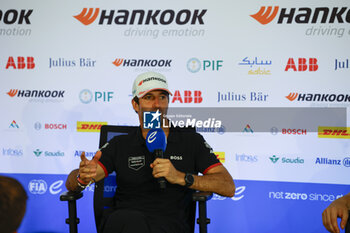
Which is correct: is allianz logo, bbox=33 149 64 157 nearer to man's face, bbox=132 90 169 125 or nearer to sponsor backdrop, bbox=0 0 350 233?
sponsor backdrop, bbox=0 0 350 233

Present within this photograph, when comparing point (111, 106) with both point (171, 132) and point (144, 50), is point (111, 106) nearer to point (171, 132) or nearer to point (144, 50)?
point (144, 50)

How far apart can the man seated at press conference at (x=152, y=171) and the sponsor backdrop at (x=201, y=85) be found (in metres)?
1.23

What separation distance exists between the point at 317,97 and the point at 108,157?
1.94 metres

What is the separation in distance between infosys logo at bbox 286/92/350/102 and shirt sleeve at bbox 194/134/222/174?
1392 mm

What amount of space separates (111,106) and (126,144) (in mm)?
1361

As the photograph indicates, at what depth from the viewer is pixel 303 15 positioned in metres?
3.22

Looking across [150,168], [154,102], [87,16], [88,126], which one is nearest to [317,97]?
[154,102]

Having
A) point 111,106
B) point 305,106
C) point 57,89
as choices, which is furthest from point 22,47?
point 305,106

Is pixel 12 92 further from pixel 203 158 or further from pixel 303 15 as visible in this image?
pixel 303 15

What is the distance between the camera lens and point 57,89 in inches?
140

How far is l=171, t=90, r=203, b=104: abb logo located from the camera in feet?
11.0

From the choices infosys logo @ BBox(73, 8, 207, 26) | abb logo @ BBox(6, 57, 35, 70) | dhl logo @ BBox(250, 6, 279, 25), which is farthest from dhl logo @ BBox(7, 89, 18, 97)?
dhl logo @ BBox(250, 6, 279, 25)

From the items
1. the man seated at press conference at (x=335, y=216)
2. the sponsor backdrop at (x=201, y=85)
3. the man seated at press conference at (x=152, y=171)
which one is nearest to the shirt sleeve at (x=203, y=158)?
the man seated at press conference at (x=152, y=171)

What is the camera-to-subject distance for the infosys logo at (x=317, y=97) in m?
3.16
